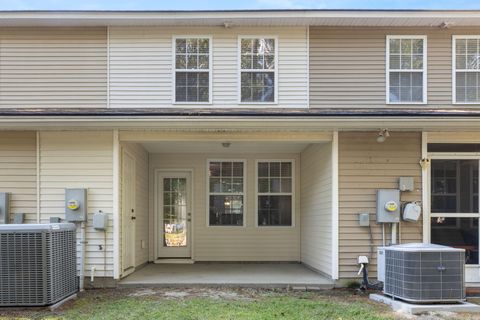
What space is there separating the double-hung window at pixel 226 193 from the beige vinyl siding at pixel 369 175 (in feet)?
9.95

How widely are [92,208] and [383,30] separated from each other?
5883 millimetres

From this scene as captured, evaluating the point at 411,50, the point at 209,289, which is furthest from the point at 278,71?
the point at 209,289

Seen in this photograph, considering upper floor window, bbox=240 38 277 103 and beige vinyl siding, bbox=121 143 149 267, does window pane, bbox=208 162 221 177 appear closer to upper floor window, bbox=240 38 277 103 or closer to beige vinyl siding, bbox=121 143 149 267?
beige vinyl siding, bbox=121 143 149 267

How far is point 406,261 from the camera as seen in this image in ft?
20.6

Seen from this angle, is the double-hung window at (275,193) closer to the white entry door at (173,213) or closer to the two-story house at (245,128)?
the two-story house at (245,128)

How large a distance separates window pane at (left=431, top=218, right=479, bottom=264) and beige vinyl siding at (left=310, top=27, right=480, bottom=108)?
2052 mm

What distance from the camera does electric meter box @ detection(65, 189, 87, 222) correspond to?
7695 mm

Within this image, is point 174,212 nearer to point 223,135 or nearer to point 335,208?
point 223,135

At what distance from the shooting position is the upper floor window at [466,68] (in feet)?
28.4

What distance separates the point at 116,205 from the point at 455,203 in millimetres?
5530

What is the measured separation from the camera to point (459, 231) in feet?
26.3

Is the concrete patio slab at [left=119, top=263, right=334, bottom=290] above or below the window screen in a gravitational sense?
below

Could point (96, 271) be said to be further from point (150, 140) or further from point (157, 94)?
point (157, 94)

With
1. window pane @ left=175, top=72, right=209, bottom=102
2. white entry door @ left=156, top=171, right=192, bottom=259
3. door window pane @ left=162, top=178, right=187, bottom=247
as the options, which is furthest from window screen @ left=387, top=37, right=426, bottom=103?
door window pane @ left=162, top=178, right=187, bottom=247
